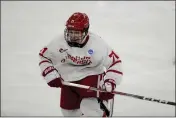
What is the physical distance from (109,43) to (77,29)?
517 cm

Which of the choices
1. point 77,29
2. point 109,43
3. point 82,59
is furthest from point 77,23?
point 109,43

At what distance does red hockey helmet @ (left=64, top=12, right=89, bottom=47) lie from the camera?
3.66 meters

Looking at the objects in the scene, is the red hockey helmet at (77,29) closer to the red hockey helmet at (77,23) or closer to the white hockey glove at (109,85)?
the red hockey helmet at (77,23)

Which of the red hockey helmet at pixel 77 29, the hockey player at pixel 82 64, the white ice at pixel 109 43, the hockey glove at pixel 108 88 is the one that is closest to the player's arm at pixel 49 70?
the hockey player at pixel 82 64

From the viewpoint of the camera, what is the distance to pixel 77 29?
3.66 metres

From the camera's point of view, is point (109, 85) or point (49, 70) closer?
point (109, 85)

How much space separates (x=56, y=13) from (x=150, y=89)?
5.41m

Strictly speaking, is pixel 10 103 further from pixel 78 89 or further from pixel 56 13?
pixel 56 13

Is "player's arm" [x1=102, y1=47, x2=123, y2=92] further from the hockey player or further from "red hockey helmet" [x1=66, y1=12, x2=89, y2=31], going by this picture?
"red hockey helmet" [x1=66, y1=12, x2=89, y2=31]

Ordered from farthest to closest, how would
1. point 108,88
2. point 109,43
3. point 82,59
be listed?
point 109,43
point 82,59
point 108,88

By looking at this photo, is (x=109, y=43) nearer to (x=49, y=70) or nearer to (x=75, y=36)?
(x=49, y=70)

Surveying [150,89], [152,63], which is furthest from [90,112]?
[152,63]

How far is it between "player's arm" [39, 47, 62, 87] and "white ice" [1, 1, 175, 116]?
4.57 feet

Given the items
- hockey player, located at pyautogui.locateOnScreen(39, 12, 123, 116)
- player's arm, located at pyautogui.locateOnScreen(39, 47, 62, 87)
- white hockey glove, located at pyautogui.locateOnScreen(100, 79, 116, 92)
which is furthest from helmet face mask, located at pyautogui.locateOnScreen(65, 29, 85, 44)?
white hockey glove, located at pyautogui.locateOnScreen(100, 79, 116, 92)
